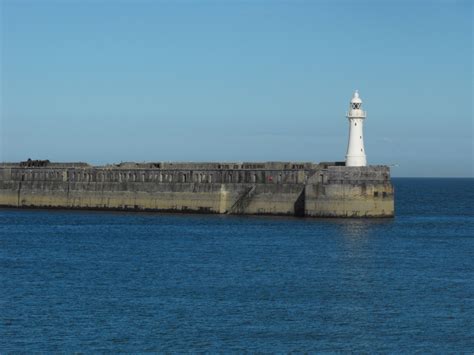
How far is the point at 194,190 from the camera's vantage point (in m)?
81.4

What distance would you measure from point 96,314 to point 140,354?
5928mm

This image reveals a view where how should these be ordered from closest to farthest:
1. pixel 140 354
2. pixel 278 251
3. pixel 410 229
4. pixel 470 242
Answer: pixel 140 354
pixel 278 251
pixel 470 242
pixel 410 229

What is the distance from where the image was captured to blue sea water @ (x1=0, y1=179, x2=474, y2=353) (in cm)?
3231

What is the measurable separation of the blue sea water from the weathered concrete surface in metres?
2.40

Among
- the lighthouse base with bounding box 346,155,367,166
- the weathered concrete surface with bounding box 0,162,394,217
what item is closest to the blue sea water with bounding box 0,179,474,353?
the weathered concrete surface with bounding box 0,162,394,217

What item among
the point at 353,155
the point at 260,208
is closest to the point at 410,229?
the point at 353,155

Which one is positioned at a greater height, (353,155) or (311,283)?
(353,155)

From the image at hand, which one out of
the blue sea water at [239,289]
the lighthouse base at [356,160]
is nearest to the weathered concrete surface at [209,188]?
the lighthouse base at [356,160]

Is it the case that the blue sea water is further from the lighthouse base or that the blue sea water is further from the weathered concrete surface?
the lighthouse base

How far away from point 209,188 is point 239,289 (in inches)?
1548

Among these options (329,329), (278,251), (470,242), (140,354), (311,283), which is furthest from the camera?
(470,242)

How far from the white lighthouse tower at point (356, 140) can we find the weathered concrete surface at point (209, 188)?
180cm

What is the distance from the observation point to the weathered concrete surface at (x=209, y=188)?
70.9 m

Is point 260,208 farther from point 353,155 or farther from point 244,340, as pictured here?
point 244,340
